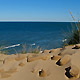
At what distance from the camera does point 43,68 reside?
6.95 feet

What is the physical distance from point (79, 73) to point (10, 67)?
111 cm

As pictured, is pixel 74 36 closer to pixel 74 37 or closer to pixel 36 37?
pixel 74 37

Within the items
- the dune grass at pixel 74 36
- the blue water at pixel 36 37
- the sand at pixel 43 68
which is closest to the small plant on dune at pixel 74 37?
the dune grass at pixel 74 36

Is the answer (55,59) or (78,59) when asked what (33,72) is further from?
(78,59)

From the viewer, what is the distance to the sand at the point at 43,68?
1871 millimetres

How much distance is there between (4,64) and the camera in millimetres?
2541

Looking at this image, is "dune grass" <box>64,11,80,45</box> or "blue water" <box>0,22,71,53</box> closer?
"dune grass" <box>64,11,80,45</box>

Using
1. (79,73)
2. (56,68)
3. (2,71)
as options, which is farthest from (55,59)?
(2,71)

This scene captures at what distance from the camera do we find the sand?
1.87 meters

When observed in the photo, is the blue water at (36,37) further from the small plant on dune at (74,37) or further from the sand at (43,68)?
the sand at (43,68)

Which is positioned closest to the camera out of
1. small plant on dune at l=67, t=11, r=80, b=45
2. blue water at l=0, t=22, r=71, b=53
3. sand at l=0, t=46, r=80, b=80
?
sand at l=0, t=46, r=80, b=80

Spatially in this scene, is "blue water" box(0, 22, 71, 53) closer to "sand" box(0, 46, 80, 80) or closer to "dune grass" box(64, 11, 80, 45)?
"dune grass" box(64, 11, 80, 45)

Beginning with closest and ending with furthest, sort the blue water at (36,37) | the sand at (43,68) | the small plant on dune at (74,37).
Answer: the sand at (43,68), the small plant on dune at (74,37), the blue water at (36,37)

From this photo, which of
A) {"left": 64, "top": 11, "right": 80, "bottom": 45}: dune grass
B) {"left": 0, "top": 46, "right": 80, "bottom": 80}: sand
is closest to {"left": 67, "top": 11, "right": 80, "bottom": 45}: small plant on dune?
{"left": 64, "top": 11, "right": 80, "bottom": 45}: dune grass
